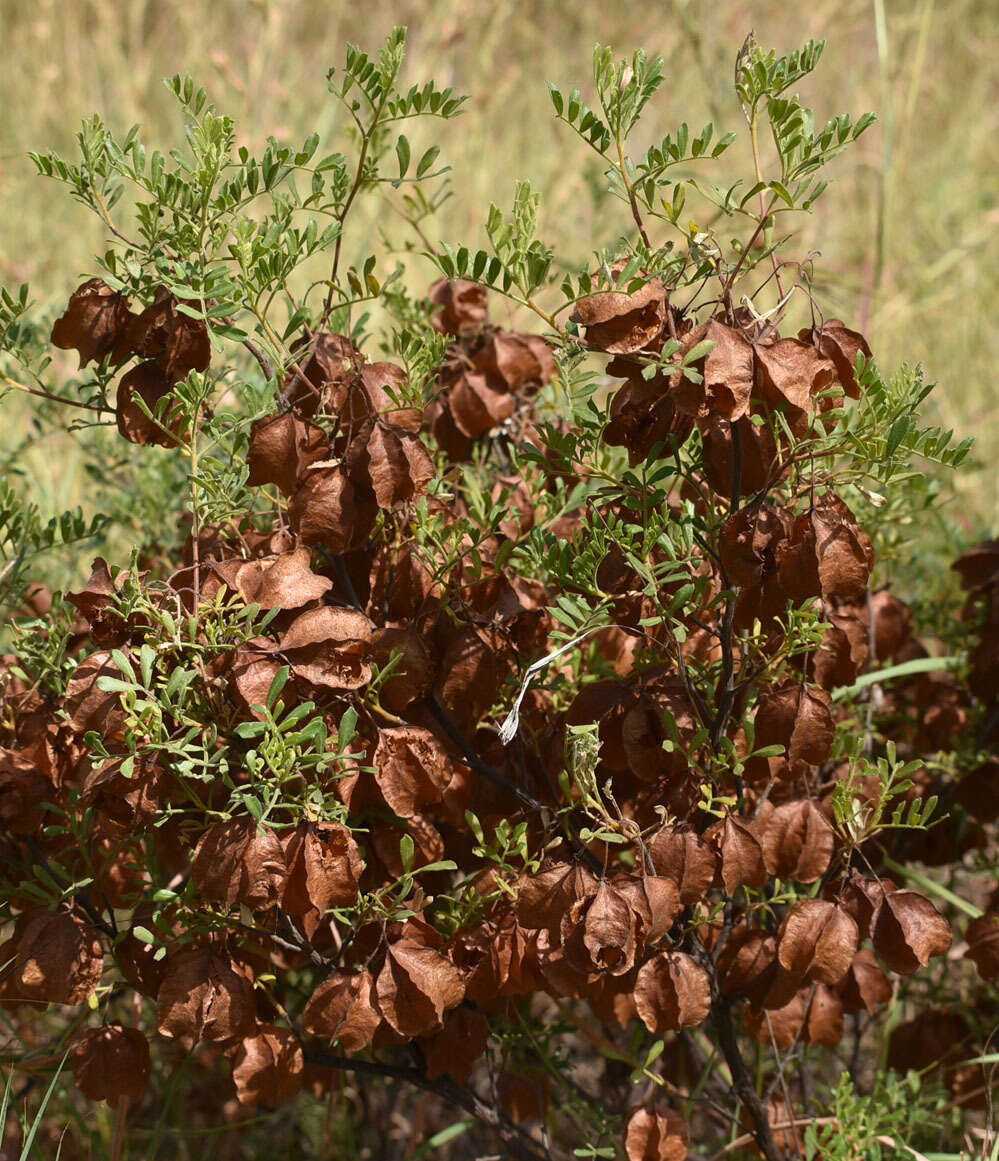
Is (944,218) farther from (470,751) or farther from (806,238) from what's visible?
(470,751)

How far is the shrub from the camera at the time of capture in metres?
1.03

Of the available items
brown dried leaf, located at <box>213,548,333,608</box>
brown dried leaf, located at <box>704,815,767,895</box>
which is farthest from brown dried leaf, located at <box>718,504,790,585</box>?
brown dried leaf, located at <box>213,548,333,608</box>

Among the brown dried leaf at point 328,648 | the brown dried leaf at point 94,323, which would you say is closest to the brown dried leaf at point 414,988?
the brown dried leaf at point 328,648

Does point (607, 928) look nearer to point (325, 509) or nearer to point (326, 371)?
point (325, 509)

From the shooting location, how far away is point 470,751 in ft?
4.10

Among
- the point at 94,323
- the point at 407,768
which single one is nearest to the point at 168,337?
the point at 94,323

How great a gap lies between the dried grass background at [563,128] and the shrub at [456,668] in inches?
65.4

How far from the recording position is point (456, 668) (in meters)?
1.16

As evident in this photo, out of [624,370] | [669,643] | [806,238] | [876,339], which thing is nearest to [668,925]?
[669,643]

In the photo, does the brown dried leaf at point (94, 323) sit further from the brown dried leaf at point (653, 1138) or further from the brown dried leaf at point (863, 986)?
the brown dried leaf at point (863, 986)

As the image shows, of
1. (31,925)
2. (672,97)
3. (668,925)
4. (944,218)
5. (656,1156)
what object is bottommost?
(656,1156)

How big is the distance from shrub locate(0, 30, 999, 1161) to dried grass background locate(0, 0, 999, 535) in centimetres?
166

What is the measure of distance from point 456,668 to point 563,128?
457cm

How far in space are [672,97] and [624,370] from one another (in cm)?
468
